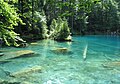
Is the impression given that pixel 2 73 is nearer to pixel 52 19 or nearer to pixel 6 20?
pixel 6 20

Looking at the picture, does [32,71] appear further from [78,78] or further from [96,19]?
[96,19]

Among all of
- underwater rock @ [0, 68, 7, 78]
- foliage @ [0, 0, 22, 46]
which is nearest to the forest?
foliage @ [0, 0, 22, 46]

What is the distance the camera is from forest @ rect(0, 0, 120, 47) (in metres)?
6.35

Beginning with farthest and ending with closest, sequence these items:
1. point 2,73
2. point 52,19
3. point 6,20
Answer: point 52,19
point 2,73
point 6,20

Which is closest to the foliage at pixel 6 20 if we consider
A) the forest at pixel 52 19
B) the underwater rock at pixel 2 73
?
the forest at pixel 52 19

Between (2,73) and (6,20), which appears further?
(2,73)

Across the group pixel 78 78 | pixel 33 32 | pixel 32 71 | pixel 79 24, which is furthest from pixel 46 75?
pixel 79 24

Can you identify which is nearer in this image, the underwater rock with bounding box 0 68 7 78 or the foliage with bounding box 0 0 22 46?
the foliage with bounding box 0 0 22 46

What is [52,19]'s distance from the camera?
72.5m

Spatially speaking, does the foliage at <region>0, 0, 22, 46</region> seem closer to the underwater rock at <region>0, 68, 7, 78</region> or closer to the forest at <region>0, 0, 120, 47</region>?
the forest at <region>0, 0, 120, 47</region>

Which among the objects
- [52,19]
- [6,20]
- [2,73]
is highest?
[6,20]

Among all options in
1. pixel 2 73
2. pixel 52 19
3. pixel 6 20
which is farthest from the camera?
pixel 52 19

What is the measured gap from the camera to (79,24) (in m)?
84.5

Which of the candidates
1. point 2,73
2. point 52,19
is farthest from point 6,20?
point 52,19
